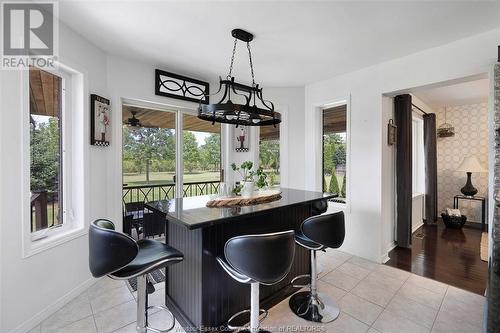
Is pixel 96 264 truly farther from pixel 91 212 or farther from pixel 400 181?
pixel 400 181

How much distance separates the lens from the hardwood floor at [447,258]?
9.07ft

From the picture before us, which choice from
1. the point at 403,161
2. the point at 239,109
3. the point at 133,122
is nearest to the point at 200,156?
the point at 133,122

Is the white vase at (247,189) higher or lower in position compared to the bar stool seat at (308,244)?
higher

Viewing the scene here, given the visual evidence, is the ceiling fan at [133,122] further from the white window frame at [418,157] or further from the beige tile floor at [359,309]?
the white window frame at [418,157]

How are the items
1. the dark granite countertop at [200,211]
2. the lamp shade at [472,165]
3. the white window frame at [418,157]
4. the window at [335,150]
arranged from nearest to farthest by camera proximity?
the dark granite countertop at [200,211] < the window at [335,150] < the lamp shade at [472,165] < the white window frame at [418,157]

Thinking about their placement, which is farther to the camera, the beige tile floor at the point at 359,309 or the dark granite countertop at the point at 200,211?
the beige tile floor at the point at 359,309

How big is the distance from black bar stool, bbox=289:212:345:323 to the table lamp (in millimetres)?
4154

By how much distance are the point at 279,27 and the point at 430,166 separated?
446 cm

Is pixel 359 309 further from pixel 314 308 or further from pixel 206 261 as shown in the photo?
pixel 206 261

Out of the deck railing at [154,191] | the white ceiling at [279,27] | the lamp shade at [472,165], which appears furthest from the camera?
the lamp shade at [472,165]

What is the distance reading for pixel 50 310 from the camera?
2125 millimetres

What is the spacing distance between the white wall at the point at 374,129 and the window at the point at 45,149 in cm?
366

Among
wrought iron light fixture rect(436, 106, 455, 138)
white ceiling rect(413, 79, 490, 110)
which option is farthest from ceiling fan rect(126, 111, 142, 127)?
wrought iron light fixture rect(436, 106, 455, 138)

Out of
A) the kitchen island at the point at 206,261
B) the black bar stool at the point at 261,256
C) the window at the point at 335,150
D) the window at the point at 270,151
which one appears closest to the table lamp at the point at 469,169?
the window at the point at 335,150
